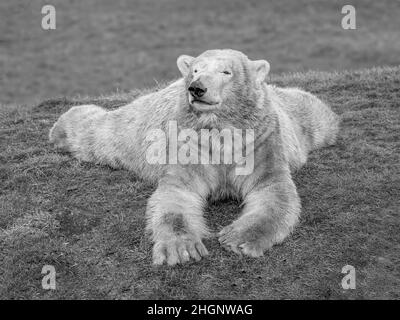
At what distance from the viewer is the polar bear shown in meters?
5.89

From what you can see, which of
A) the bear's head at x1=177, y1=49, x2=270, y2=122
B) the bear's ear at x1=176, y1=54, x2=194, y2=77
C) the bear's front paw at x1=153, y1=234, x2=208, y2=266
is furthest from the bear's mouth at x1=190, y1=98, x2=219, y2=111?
the bear's front paw at x1=153, y1=234, x2=208, y2=266

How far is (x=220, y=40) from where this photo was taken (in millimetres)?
27828

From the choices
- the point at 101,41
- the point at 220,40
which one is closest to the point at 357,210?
the point at 220,40

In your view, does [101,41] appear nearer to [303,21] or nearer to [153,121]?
[303,21]

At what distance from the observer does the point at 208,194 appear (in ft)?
22.1

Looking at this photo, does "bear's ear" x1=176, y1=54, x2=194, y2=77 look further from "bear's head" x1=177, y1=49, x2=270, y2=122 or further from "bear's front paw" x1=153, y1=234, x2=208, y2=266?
"bear's front paw" x1=153, y1=234, x2=208, y2=266

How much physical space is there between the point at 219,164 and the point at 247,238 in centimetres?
112

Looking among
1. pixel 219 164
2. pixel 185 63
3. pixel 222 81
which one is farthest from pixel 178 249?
pixel 185 63

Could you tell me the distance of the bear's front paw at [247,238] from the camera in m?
5.73

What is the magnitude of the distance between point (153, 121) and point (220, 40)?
20.9 metres

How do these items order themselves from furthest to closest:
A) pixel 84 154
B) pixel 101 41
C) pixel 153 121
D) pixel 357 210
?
1. pixel 101 41
2. pixel 84 154
3. pixel 153 121
4. pixel 357 210

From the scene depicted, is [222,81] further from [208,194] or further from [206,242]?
[206,242]

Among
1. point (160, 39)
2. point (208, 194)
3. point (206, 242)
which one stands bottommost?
point (206, 242)

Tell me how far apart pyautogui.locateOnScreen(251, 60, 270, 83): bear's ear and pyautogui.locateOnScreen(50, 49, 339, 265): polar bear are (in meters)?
0.01
